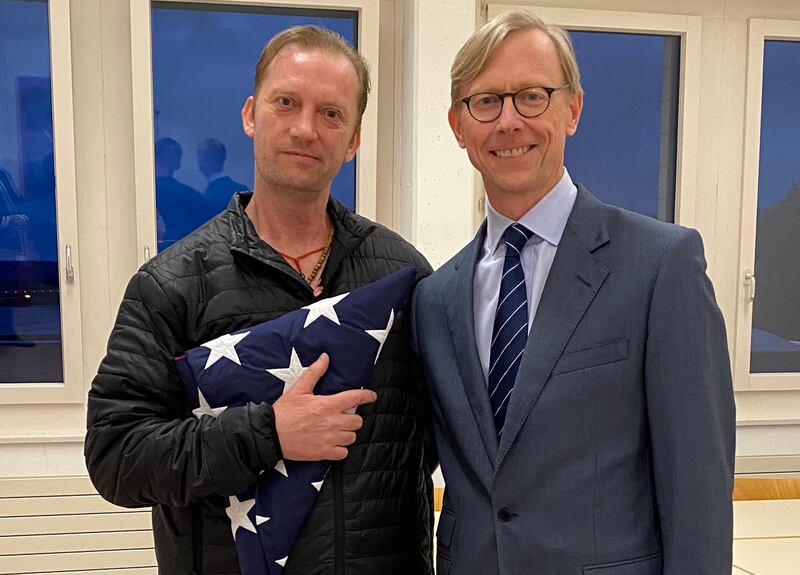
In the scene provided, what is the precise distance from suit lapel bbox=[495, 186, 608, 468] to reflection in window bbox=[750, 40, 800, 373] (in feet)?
8.74

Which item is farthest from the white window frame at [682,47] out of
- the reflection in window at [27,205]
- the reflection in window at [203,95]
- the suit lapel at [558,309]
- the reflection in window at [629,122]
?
the suit lapel at [558,309]

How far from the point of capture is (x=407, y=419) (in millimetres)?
1400

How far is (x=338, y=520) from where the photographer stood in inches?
51.3

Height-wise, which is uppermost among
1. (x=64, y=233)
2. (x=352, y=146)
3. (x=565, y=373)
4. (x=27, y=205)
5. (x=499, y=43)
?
(x=499, y=43)

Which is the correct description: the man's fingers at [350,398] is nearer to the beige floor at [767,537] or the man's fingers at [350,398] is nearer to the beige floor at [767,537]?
the beige floor at [767,537]

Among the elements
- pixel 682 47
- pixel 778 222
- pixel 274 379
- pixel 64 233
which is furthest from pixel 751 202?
pixel 64 233

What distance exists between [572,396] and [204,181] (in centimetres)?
229

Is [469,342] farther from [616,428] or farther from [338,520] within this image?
[338,520]

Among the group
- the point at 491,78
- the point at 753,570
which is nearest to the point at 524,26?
the point at 491,78

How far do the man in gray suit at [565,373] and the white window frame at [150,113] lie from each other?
1.78 meters

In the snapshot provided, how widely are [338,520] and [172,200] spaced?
206 cm

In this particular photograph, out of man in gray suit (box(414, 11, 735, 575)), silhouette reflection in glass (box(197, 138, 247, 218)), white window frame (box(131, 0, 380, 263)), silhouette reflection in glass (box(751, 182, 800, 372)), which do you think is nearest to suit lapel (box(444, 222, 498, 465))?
man in gray suit (box(414, 11, 735, 575))

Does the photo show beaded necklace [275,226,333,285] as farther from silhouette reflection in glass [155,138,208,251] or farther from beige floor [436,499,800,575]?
silhouette reflection in glass [155,138,208,251]

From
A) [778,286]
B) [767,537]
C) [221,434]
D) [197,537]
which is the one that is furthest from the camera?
[778,286]
